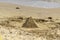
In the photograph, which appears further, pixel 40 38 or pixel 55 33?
pixel 55 33

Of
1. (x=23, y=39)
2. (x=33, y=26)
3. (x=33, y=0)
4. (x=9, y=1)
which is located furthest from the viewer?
(x=33, y=0)

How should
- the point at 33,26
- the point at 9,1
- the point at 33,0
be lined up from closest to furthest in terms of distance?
1. the point at 33,26
2. the point at 9,1
3. the point at 33,0

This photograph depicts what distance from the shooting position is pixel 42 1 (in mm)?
18875

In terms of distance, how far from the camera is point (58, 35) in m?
5.96

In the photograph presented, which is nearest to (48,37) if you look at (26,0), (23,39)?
(23,39)

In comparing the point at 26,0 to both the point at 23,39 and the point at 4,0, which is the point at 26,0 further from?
the point at 23,39

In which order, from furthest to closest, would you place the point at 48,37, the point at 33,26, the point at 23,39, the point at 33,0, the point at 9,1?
the point at 33,0 → the point at 9,1 → the point at 33,26 → the point at 48,37 → the point at 23,39

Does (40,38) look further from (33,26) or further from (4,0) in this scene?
(4,0)

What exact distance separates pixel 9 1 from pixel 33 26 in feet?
34.1

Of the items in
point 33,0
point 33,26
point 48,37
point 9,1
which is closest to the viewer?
point 48,37

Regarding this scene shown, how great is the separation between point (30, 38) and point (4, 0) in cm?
1347

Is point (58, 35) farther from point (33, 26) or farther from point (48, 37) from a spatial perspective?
point (33, 26)

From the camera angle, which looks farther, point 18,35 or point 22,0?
point 22,0

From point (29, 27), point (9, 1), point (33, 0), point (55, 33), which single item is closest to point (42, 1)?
point (33, 0)
